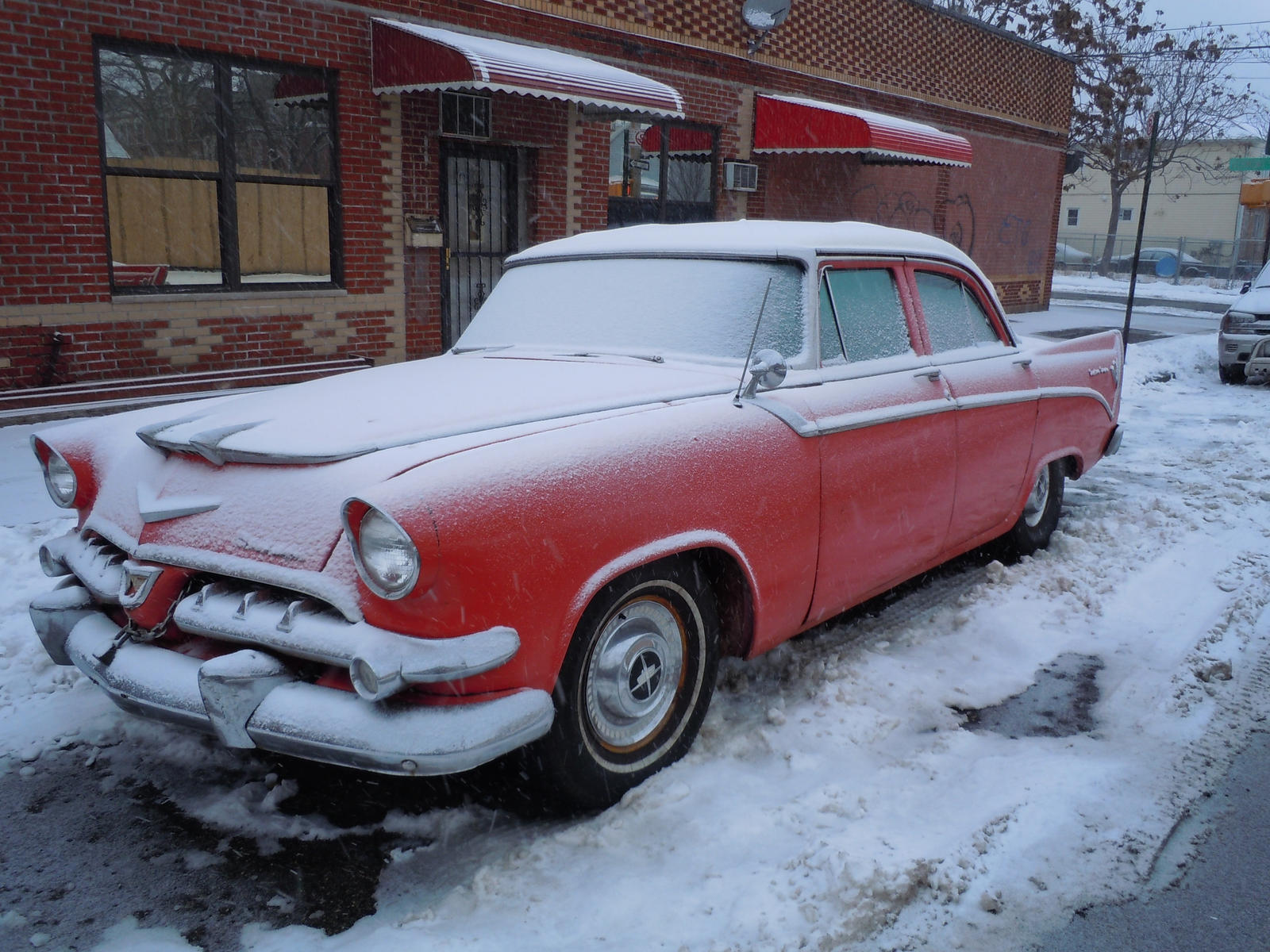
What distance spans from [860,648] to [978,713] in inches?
23.0

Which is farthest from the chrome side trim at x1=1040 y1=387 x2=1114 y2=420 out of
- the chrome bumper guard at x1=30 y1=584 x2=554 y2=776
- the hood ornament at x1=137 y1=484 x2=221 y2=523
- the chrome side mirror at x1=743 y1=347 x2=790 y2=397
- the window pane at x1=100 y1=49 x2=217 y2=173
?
the window pane at x1=100 y1=49 x2=217 y2=173

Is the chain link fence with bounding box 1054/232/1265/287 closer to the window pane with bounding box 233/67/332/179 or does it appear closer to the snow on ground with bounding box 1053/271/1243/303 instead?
the snow on ground with bounding box 1053/271/1243/303

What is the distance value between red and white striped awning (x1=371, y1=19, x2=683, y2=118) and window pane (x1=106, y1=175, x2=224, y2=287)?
184cm

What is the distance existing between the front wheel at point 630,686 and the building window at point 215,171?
6632mm

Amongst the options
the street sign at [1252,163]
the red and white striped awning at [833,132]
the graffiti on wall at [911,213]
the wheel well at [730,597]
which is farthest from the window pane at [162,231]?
the street sign at [1252,163]

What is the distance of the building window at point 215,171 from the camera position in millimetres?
7965

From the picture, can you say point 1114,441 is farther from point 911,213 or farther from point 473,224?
point 911,213

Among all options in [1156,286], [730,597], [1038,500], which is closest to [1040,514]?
[1038,500]

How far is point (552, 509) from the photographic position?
8.48 ft

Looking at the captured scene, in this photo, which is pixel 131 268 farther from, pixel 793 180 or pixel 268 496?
pixel 793 180

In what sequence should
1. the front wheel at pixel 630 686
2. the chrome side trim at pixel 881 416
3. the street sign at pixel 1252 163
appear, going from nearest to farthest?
the front wheel at pixel 630 686
the chrome side trim at pixel 881 416
the street sign at pixel 1252 163

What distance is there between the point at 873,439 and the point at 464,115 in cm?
729

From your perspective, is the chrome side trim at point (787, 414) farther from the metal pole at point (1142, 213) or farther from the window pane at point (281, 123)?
→ the window pane at point (281, 123)

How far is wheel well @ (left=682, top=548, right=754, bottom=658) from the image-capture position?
3.19 metres
